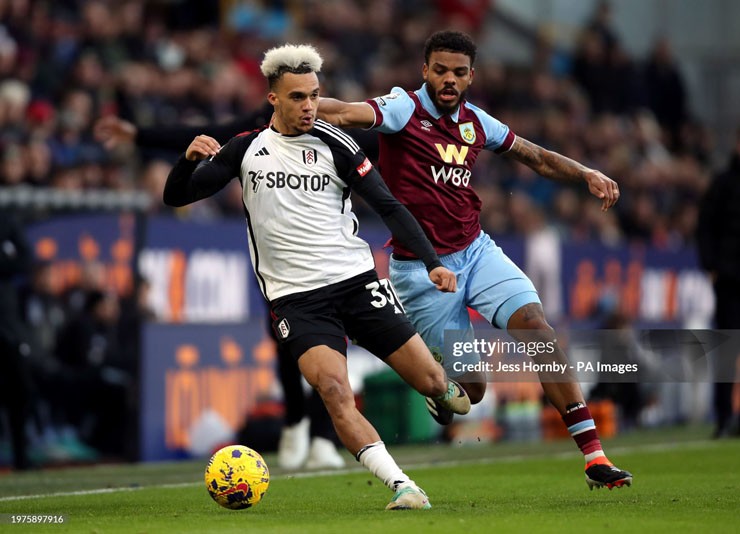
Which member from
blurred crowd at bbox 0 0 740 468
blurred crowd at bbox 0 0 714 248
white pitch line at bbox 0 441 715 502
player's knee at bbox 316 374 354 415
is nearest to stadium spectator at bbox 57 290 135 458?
blurred crowd at bbox 0 0 740 468

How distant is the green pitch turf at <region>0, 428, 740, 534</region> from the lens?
7.27 metres

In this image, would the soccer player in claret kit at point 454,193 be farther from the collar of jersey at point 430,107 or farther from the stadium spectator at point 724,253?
the stadium spectator at point 724,253

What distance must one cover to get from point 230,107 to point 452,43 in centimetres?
955

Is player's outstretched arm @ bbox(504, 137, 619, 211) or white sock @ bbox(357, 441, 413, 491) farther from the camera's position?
player's outstretched arm @ bbox(504, 137, 619, 211)

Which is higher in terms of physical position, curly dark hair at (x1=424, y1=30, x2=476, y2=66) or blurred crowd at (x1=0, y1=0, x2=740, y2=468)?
blurred crowd at (x1=0, y1=0, x2=740, y2=468)

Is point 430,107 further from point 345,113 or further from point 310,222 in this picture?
point 310,222

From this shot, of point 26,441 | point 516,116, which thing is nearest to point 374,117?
point 26,441

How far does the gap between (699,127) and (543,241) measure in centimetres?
1023

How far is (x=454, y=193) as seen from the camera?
923 cm

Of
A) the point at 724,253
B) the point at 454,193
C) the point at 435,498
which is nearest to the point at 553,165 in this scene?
the point at 454,193

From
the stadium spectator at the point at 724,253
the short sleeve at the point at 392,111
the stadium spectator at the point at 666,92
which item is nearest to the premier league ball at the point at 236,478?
the short sleeve at the point at 392,111

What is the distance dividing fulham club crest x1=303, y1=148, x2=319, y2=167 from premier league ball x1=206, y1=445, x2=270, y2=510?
1.61m

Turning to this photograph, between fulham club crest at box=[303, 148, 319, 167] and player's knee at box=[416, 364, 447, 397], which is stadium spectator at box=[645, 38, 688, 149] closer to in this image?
player's knee at box=[416, 364, 447, 397]

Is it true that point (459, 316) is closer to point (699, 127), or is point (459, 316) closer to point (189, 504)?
point (189, 504)
